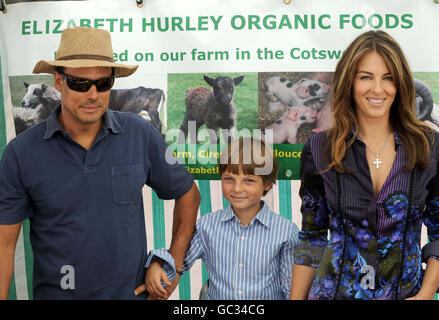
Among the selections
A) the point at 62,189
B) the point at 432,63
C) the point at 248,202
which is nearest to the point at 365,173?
the point at 248,202

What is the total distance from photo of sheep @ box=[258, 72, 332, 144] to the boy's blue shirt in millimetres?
517

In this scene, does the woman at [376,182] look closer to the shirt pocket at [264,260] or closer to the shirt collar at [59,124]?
the shirt pocket at [264,260]

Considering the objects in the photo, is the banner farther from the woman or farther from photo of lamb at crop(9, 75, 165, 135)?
the woman

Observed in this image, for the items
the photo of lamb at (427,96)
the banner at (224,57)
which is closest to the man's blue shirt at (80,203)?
the banner at (224,57)

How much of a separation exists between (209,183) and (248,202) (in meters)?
0.47

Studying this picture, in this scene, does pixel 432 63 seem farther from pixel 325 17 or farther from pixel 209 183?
pixel 209 183

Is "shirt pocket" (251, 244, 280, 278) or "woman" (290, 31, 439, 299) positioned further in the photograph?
"shirt pocket" (251, 244, 280, 278)

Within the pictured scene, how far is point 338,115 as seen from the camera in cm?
205

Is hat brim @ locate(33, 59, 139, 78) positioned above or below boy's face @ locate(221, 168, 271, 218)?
above

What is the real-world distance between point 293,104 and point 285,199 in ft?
1.83

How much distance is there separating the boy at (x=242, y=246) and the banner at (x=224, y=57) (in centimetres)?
32

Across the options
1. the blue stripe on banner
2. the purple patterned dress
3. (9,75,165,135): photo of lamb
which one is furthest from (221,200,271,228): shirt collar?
(9,75,165,135): photo of lamb

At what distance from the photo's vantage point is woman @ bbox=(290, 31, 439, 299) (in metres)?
1.92
